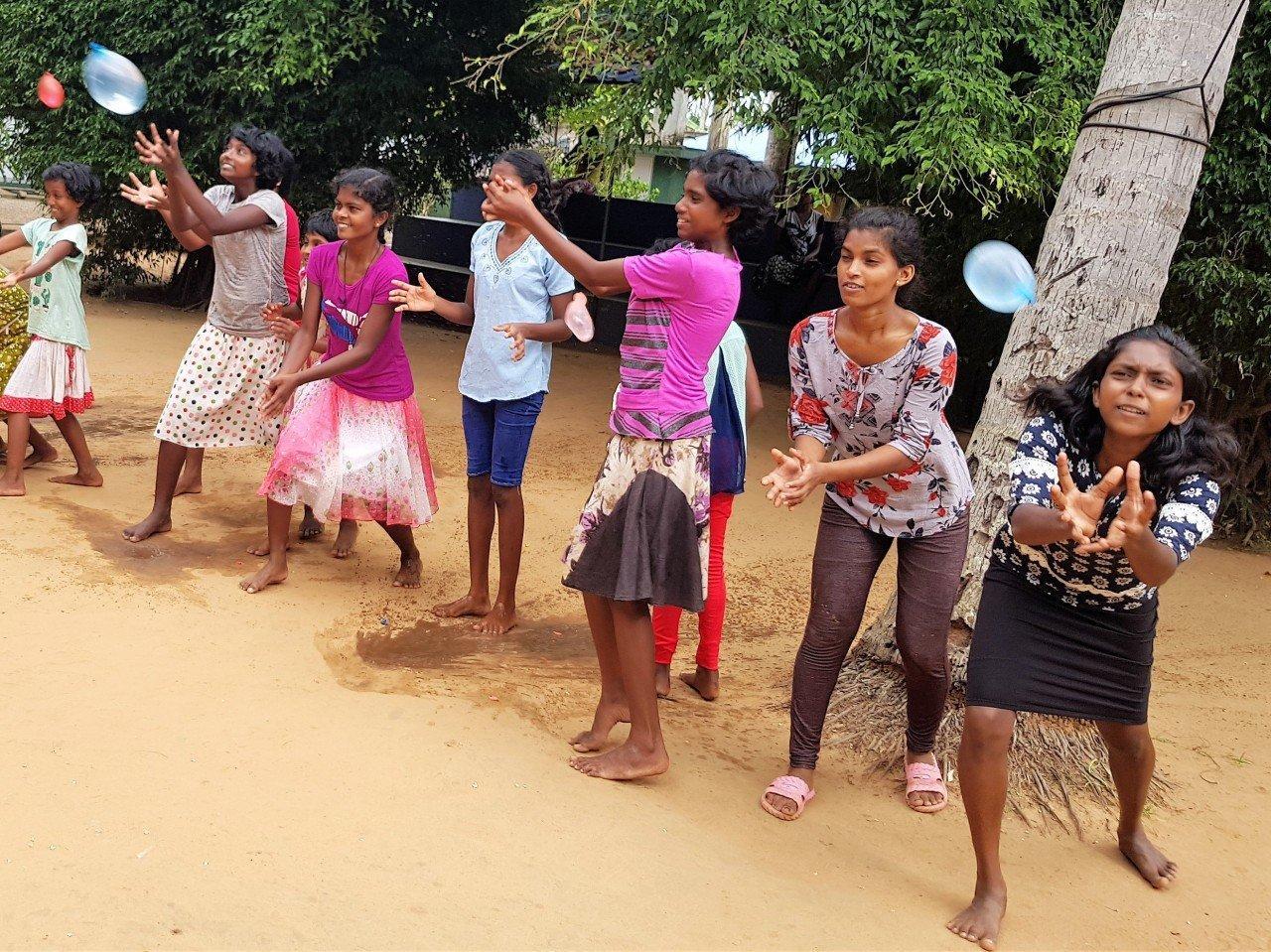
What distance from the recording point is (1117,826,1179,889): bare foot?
3.31 m

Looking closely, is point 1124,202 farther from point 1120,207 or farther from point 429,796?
point 429,796

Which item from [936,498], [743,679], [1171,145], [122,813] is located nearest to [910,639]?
[936,498]

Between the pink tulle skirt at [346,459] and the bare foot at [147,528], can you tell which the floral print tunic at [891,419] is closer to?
the pink tulle skirt at [346,459]

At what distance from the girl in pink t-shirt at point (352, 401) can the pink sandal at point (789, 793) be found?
203 centimetres

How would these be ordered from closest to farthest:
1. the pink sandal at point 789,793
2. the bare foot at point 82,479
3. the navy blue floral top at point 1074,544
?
the navy blue floral top at point 1074,544, the pink sandal at point 789,793, the bare foot at point 82,479

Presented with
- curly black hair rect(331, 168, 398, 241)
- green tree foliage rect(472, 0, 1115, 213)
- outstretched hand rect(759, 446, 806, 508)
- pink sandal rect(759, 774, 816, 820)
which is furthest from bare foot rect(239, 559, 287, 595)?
green tree foliage rect(472, 0, 1115, 213)

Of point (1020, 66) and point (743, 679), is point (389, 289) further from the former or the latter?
point (1020, 66)

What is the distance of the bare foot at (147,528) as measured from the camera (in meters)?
5.01

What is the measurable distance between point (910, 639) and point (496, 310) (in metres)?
1.99

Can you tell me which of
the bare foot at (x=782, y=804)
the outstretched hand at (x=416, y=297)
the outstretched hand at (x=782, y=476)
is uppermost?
the outstretched hand at (x=416, y=297)

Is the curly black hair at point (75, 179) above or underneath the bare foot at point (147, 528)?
above

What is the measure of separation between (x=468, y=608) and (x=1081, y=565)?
102 inches

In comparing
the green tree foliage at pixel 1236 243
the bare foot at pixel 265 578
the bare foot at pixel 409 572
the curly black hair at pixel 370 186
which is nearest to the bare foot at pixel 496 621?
the bare foot at pixel 409 572

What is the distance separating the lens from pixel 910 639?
345 centimetres
